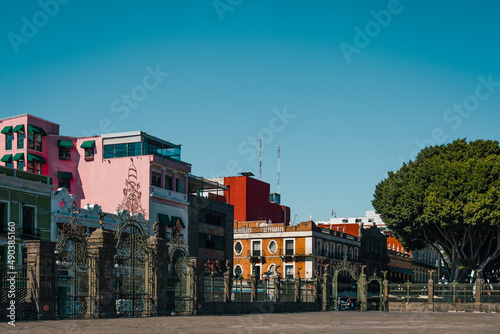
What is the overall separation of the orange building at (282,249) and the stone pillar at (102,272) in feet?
143

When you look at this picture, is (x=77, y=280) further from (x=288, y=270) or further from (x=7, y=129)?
(x=288, y=270)

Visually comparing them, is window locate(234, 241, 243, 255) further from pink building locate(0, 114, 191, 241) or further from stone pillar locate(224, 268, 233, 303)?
stone pillar locate(224, 268, 233, 303)

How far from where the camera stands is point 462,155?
200ft

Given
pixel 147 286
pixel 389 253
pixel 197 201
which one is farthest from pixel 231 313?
pixel 389 253

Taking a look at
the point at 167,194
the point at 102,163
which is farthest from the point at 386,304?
the point at 102,163

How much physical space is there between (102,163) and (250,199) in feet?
83.8

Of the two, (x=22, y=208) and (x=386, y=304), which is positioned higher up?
(x=22, y=208)

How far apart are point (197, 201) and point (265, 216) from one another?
22.5 meters

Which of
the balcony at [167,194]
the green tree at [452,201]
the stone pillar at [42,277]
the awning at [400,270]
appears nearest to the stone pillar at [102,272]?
the stone pillar at [42,277]

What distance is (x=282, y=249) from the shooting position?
7656cm

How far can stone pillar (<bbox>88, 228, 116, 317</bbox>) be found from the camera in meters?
31.5

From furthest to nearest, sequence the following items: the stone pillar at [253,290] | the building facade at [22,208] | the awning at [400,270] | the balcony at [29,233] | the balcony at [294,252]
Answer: the awning at [400,270] → the balcony at [294,252] → the stone pillar at [253,290] → the balcony at [29,233] → the building facade at [22,208]

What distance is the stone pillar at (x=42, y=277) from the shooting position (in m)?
28.2

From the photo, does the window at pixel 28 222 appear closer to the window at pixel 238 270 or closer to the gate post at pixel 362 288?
the gate post at pixel 362 288
